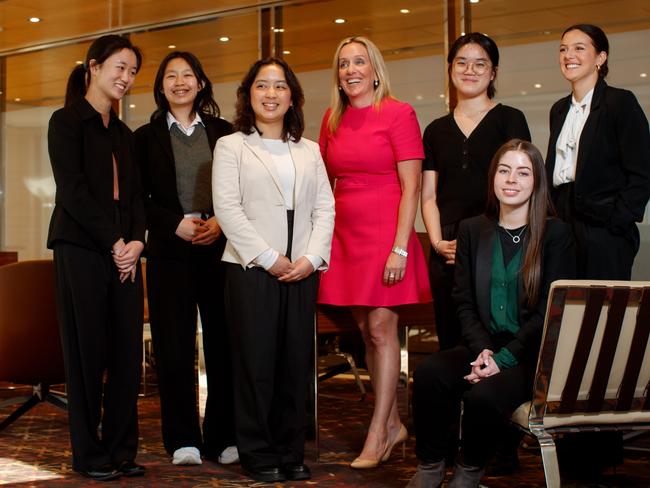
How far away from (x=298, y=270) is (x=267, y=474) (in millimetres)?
772

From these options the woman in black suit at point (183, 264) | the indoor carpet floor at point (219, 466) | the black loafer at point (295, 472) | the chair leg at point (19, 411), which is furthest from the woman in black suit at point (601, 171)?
the chair leg at point (19, 411)

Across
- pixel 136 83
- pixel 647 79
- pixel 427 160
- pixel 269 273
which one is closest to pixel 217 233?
pixel 269 273

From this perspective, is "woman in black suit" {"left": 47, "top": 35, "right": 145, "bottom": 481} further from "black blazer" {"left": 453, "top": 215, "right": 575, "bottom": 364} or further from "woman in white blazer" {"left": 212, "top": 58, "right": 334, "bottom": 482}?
"black blazer" {"left": 453, "top": 215, "right": 575, "bottom": 364}

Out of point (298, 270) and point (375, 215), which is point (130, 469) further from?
point (375, 215)

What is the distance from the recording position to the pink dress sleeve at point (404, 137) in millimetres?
3740

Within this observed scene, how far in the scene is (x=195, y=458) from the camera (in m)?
3.83

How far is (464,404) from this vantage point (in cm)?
300

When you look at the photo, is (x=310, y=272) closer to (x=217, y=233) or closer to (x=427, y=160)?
(x=217, y=233)

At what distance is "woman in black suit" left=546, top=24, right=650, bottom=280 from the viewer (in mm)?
3404

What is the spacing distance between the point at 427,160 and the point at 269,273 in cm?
82

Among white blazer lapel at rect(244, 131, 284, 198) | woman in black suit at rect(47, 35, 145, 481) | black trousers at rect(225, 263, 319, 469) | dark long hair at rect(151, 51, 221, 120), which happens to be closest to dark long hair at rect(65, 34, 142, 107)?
woman in black suit at rect(47, 35, 145, 481)

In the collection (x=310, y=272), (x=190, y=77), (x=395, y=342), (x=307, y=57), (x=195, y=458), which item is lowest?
(x=195, y=458)

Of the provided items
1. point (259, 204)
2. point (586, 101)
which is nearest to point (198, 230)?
point (259, 204)

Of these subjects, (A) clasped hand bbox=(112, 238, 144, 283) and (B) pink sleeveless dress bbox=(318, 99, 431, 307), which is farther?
(B) pink sleeveless dress bbox=(318, 99, 431, 307)
